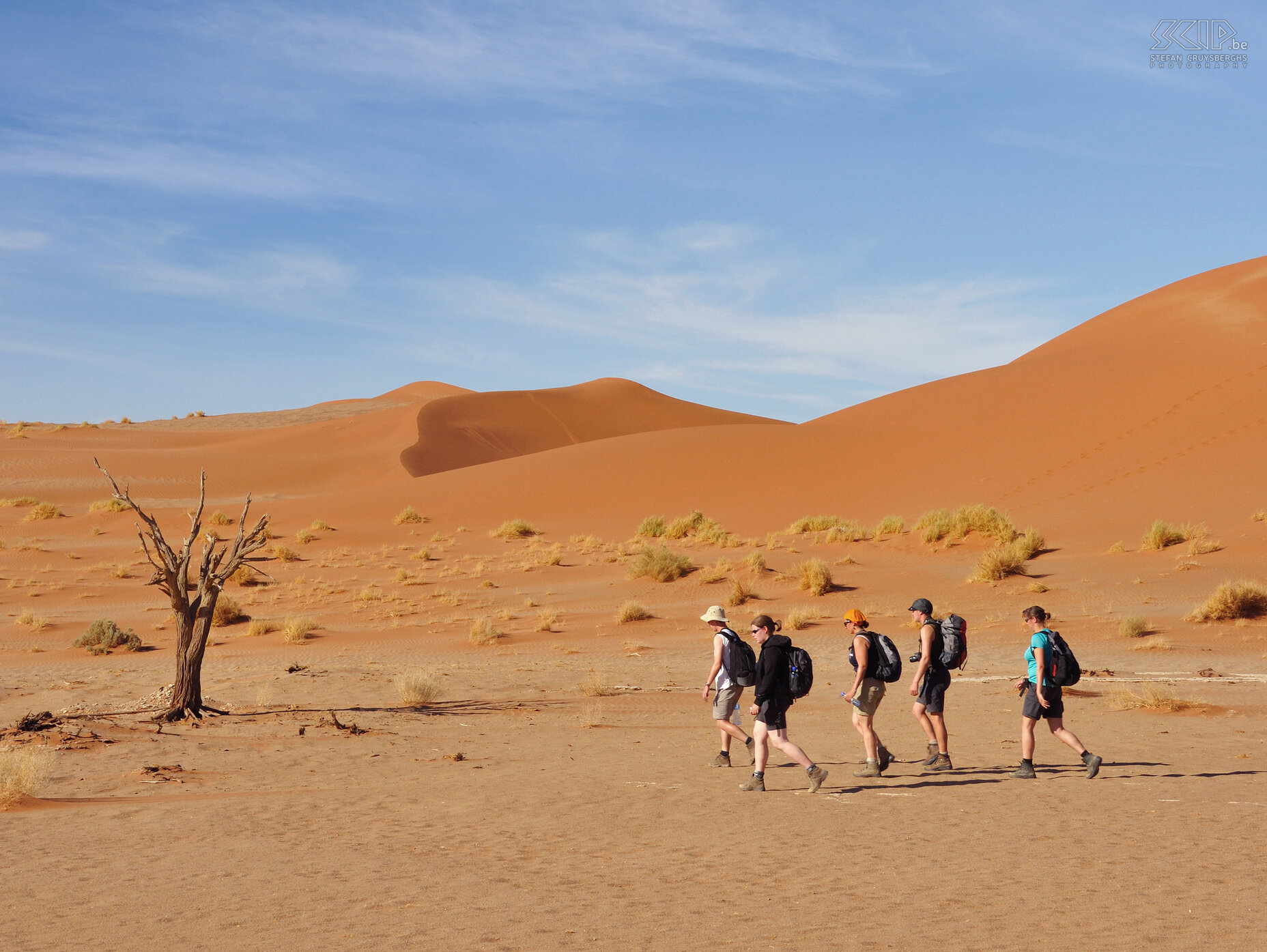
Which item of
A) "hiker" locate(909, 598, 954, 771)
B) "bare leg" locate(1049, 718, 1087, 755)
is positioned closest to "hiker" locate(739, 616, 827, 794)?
"hiker" locate(909, 598, 954, 771)

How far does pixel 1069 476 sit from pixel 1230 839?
32.9 meters

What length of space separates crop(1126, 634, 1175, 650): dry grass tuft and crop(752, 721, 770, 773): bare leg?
37.9ft

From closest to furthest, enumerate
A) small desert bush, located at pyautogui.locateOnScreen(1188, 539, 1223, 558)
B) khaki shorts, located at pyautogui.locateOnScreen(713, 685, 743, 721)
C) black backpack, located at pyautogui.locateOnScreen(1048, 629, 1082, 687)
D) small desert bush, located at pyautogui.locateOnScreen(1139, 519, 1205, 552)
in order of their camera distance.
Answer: black backpack, located at pyautogui.locateOnScreen(1048, 629, 1082, 687)
khaki shorts, located at pyautogui.locateOnScreen(713, 685, 743, 721)
small desert bush, located at pyautogui.locateOnScreen(1188, 539, 1223, 558)
small desert bush, located at pyautogui.locateOnScreen(1139, 519, 1205, 552)

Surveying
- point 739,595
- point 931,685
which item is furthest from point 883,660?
point 739,595

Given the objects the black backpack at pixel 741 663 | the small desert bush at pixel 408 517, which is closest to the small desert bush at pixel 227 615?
the small desert bush at pixel 408 517

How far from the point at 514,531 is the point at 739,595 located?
14.7 metres

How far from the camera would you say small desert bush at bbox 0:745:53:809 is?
8.70m

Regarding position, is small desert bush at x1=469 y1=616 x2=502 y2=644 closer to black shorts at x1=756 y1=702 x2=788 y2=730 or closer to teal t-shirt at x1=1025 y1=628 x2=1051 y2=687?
black shorts at x1=756 y1=702 x2=788 y2=730

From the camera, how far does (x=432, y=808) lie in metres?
8.89

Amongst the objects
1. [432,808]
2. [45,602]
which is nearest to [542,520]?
[45,602]

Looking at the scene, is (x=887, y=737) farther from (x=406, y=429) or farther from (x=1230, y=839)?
(x=406, y=429)

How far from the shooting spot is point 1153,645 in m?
18.3

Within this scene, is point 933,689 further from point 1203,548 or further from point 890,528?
point 890,528

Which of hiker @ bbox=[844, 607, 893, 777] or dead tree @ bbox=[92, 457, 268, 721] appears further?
dead tree @ bbox=[92, 457, 268, 721]
